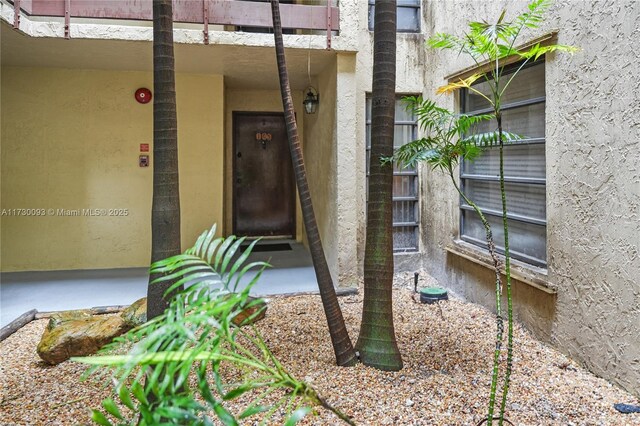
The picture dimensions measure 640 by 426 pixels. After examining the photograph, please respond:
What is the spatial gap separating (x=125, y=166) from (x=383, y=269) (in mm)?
4065

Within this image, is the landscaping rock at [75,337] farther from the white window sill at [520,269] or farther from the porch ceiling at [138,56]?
the white window sill at [520,269]

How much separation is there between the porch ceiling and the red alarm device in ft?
0.87

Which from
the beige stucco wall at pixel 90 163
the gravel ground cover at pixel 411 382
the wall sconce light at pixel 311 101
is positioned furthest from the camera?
the wall sconce light at pixel 311 101

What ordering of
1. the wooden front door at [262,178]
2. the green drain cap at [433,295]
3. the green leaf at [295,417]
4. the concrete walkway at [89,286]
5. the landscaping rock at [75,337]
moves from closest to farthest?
the green leaf at [295,417] → the landscaping rock at [75,337] → the concrete walkway at [89,286] → the green drain cap at [433,295] → the wooden front door at [262,178]

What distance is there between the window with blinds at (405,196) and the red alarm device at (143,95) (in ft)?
10.4

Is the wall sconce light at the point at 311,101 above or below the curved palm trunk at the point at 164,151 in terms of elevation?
above

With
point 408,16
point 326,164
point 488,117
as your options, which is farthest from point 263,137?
point 488,117

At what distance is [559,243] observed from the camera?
3.12 m

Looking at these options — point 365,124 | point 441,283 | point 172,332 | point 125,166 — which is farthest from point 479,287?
point 125,166

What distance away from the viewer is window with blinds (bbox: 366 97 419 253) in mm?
5348

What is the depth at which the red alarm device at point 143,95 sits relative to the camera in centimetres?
537

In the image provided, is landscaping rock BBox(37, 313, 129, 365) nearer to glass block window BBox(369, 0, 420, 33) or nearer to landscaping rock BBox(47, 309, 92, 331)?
landscaping rock BBox(47, 309, 92, 331)

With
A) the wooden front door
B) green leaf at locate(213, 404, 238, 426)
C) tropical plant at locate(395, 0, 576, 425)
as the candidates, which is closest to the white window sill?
tropical plant at locate(395, 0, 576, 425)

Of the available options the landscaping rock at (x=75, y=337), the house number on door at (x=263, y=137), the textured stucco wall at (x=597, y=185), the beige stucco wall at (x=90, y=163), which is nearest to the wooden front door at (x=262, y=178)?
the house number on door at (x=263, y=137)
